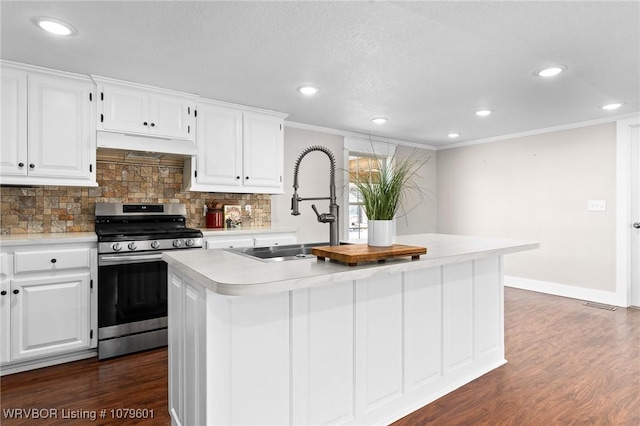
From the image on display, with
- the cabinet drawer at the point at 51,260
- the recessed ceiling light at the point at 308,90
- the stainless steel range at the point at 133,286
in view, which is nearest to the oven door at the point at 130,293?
the stainless steel range at the point at 133,286

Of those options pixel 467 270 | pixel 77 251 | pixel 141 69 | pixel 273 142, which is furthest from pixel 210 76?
pixel 467 270

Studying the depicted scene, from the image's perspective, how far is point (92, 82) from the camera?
2916 millimetres

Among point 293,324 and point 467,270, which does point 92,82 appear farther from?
point 467,270

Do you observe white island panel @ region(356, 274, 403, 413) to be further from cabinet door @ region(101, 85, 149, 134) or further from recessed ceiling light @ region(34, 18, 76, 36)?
cabinet door @ region(101, 85, 149, 134)

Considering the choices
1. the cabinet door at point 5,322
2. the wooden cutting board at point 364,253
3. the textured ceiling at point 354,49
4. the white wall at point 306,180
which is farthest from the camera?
the white wall at point 306,180

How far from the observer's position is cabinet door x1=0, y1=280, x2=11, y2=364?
2486mm

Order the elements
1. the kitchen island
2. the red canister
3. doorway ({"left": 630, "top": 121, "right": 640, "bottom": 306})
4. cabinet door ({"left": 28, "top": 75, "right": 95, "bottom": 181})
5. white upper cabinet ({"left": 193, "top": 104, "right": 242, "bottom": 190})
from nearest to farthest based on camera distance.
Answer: the kitchen island → cabinet door ({"left": 28, "top": 75, "right": 95, "bottom": 181}) → white upper cabinet ({"left": 193, "top": 104, "right": 242, "bottom": 190}) → the red canister → doorway ({"left": 630, "top": 121, "right": 640, "bottom": 306})

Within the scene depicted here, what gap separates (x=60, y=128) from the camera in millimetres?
2820

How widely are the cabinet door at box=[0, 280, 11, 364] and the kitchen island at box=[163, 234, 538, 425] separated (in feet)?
4.79

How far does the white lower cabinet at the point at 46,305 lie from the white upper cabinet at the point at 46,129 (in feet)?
1.81

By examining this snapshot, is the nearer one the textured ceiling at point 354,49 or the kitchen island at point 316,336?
the kitchen island at point 316,336

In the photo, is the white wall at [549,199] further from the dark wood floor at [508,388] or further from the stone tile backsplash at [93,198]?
the stone tile backsplash at [93,198]

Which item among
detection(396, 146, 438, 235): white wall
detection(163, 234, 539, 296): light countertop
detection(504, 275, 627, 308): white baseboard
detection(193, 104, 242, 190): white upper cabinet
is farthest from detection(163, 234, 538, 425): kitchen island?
detection(396, 146, 438, 235): white wall

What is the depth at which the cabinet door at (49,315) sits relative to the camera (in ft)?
8.34
